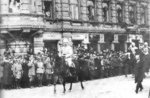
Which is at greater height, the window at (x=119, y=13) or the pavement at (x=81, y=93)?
the window at (x=119, y=13)

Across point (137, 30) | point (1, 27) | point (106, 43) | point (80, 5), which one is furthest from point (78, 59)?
point (137, 30)

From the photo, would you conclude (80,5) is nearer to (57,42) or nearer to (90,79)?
(57,42)

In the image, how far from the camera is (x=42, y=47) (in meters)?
19.7

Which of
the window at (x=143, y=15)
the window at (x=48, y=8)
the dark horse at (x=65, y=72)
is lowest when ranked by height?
the dark horse at (x=65, y=72)

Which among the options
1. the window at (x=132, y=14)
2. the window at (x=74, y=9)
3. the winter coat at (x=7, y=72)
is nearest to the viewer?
the winter coat at (x=7, y=72)

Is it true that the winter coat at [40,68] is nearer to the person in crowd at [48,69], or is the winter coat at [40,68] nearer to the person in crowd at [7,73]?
the person in crowd at [48,69]

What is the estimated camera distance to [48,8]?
67.8 feet

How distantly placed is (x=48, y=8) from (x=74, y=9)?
2.07 m

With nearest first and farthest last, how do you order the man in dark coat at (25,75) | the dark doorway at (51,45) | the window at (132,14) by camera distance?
the man in dark coat at (25,75), the dark doorway at (51,45), the window at (132,14)

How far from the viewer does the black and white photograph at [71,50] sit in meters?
14.3

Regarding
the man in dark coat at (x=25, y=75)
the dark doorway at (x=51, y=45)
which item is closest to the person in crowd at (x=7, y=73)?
the man in dark coat at (x=25, y=75)

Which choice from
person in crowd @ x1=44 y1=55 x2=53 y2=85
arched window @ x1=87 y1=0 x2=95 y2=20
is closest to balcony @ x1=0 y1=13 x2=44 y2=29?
person in crowd @ x1=44 y1=55 x2=53 y2=85

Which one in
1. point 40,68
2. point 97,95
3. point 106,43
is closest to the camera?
point 97,95

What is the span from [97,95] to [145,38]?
17.1 metres
